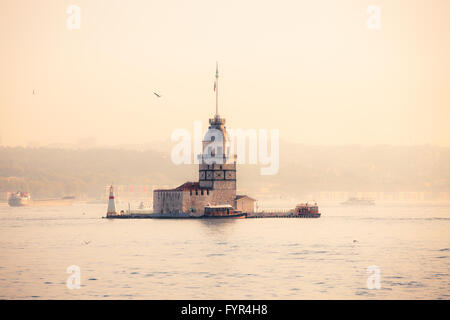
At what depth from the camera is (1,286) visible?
154 ft

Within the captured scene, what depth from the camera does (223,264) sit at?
2319 inches

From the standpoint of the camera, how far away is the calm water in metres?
45.0

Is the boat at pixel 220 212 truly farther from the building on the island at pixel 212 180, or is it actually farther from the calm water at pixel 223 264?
the calm water at pixel 223 264

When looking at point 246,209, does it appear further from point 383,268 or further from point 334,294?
point 334,294

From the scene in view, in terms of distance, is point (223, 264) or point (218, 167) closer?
point (223, 264)

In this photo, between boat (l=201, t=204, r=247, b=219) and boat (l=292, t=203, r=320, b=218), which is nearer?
boat (l=201, t=204, r=247, b=219)

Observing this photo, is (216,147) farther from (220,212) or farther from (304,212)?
(304,212)

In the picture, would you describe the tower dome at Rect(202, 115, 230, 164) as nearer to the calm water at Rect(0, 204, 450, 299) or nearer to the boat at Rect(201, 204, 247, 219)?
the boat at Rect(201, 204, 247, 219)

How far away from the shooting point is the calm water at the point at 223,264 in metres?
45.0

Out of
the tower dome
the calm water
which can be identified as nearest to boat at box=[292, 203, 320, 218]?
the tower dome

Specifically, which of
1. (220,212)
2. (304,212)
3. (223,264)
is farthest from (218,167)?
(223,264)
